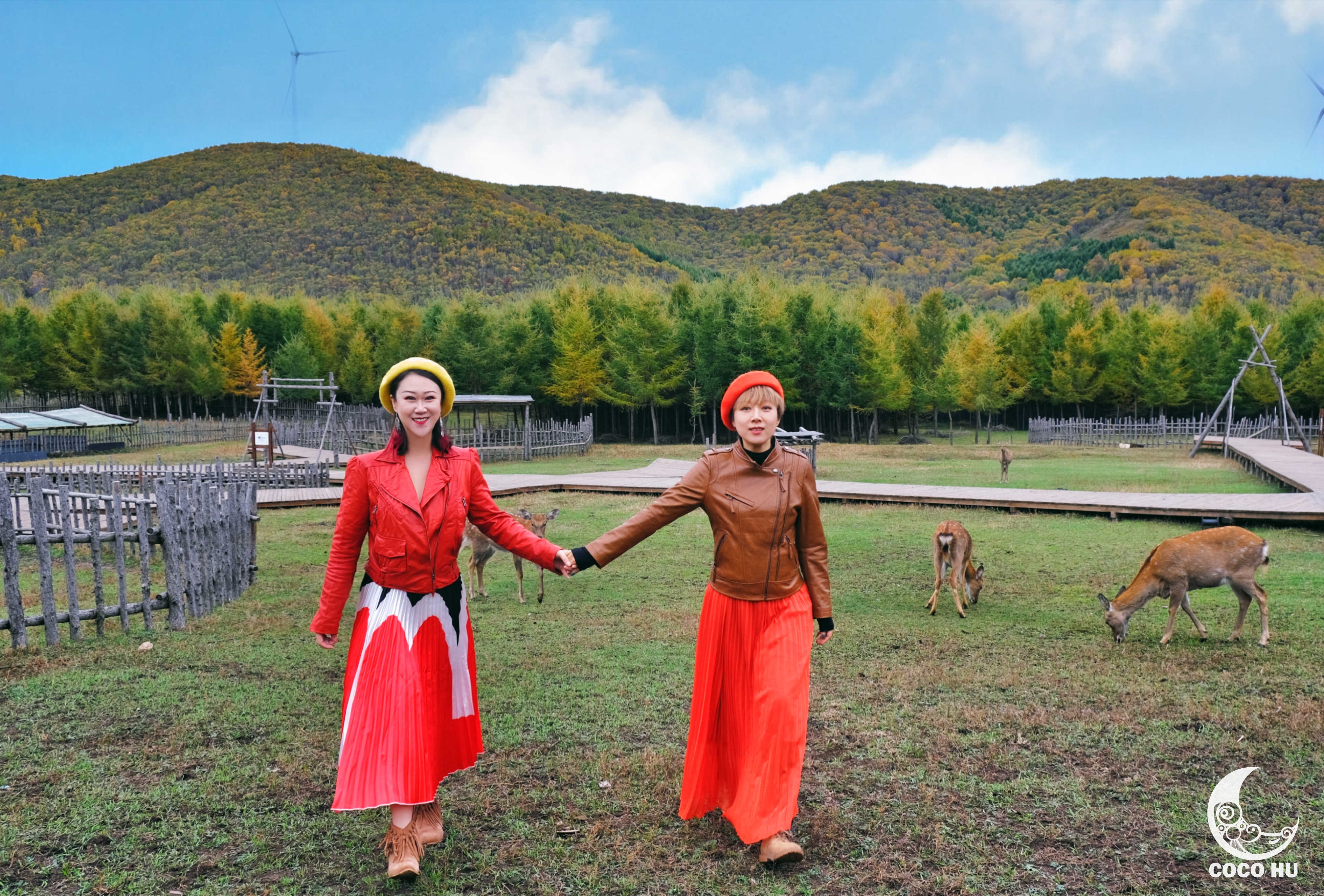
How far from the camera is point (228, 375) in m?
47.8

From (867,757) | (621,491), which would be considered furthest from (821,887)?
(621,491)

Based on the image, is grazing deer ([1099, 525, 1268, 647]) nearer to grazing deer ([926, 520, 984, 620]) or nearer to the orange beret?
grazing deer ([926, 520, 984, 620])

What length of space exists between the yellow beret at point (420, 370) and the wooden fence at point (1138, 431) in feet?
126

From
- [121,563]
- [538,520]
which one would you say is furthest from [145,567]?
[538,520]

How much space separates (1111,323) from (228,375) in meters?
51.0

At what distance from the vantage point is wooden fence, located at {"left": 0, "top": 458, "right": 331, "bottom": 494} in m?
15.0

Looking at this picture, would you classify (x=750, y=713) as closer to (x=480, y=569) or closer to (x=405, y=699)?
(x=405, y=699)

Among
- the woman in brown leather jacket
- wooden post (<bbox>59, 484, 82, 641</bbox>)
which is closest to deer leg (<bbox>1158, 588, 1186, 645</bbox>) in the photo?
the woman in brown leather jacket

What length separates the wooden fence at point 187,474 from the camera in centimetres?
1498

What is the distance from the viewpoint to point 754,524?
366 centimetres

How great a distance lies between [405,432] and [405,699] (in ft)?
3.60

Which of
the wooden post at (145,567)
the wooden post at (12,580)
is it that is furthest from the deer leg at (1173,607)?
the wooden post at (12,580)

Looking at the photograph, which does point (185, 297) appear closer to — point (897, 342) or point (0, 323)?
point (0, 323)

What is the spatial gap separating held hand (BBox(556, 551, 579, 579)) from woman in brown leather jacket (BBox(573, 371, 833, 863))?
0.08 ft
